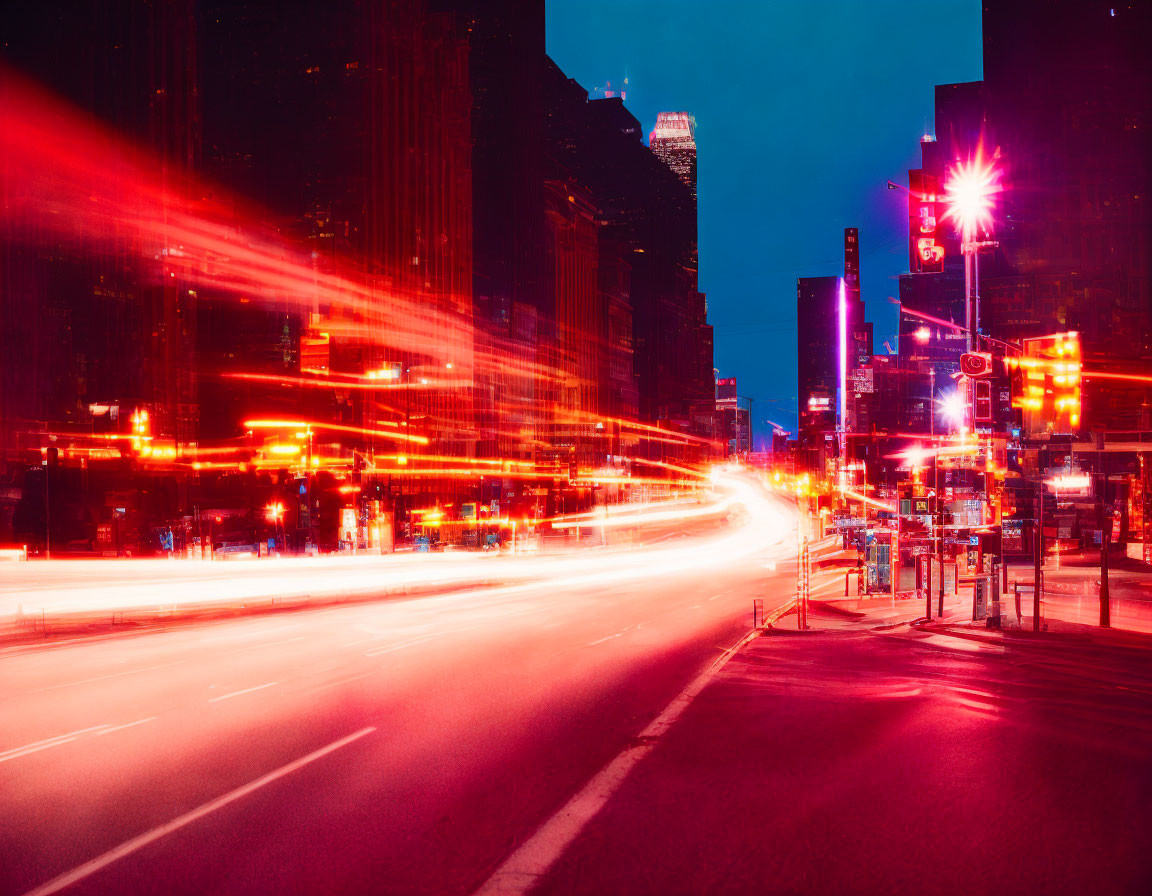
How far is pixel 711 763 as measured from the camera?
947 centimetres

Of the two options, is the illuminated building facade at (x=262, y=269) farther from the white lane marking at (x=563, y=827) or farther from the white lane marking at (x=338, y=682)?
the white lane marking at (x=563, y=827)

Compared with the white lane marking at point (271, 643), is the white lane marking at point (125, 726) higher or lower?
higher

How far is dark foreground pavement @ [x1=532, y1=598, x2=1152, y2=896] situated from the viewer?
661 cm

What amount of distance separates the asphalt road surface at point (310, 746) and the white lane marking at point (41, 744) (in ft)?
0.13

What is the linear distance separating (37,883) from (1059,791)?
8288mm

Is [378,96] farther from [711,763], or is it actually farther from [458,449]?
[711,763]

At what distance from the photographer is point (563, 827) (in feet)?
24.8

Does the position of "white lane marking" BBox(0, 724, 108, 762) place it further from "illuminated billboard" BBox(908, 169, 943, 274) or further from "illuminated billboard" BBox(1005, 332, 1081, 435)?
"illuminated billboard" BBox(908, 169, 943, 274)

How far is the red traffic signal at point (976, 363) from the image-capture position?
23984mm

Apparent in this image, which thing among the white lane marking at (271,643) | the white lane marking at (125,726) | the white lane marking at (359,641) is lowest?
the white lane marking at (359,641)

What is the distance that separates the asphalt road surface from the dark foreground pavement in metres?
0.89

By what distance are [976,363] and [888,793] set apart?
18.2 m

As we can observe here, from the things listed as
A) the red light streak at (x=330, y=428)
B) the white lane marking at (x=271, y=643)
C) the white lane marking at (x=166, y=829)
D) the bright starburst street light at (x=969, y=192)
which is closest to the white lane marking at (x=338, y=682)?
the white lane marking at (x=166, y=829)

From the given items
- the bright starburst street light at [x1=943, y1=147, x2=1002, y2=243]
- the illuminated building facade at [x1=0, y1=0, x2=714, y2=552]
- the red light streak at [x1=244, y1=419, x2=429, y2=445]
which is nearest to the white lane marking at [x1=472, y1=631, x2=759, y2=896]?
the bright starburst street light at [x1=943, y1=147, x2=1002, y2=243]
